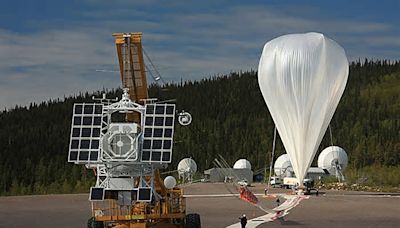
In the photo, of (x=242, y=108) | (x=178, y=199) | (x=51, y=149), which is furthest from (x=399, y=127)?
(x=178, y=199)

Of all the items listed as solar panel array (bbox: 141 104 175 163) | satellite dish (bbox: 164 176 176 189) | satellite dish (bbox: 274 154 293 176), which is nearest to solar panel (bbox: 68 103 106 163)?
solar panel array (bbox: 141 104 175 163)

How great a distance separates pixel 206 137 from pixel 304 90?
10842cm

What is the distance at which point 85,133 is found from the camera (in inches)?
1079

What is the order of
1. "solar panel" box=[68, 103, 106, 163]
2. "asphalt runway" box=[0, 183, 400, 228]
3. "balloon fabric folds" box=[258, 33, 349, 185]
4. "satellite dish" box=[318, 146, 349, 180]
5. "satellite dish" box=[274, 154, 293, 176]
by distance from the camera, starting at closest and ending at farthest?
"solar panel" box=[68, 103, 106, 163]
"asphalt runway" box=[0, 183, 400, 228]
"balloon fabric folds" box=[258, 33, 349, 185]
"satellite dish" box=[318, 146, 349, 180]
"satellite dish" box=[274, 154, 293, 176]

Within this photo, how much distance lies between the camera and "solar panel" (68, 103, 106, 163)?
88.5 ft

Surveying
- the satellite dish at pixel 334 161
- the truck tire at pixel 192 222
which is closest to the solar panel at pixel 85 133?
the truck tire at pixel 192 222

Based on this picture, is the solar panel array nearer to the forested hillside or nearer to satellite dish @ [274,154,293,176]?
satellite dish @ [274,154,293,176]

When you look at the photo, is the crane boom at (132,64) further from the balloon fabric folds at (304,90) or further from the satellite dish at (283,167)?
the satellite dish at (283,167)

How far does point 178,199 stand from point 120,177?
10.9 ft

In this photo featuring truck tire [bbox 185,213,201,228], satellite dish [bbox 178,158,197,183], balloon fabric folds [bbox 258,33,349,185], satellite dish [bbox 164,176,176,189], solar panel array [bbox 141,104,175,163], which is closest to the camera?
solar panel array [bbox 141,104,175,163]

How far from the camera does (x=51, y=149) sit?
151 metres

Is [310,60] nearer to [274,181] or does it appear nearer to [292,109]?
[292,109]

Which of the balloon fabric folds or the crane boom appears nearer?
the crane boom

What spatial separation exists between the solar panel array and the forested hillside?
69.7m
